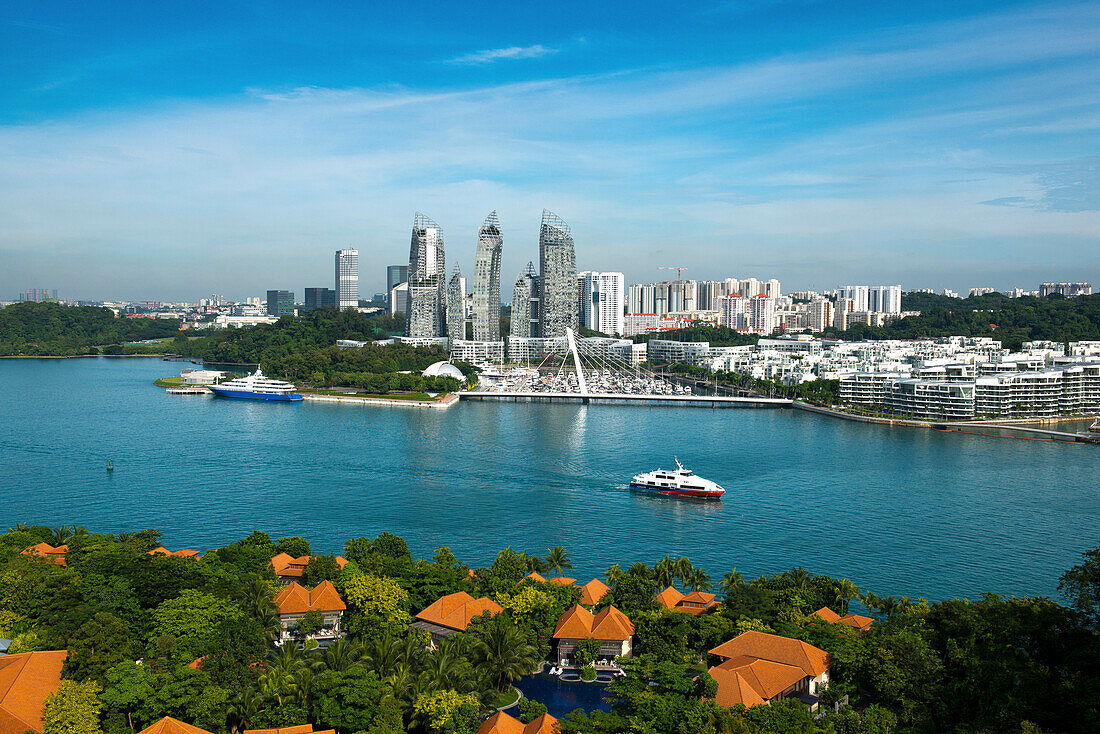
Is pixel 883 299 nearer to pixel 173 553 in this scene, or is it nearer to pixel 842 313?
pixel 842 313

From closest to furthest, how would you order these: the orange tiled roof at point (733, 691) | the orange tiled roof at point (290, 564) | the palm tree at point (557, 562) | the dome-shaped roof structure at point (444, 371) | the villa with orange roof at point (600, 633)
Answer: the orange tiled roof at point (733, 691) < the villa with orange roof at point (600, 633) < the orange tiled roof at point (290, 564) < the palm tree at point (557, 562) < the dome-shaped roof structure at point (444, 371)

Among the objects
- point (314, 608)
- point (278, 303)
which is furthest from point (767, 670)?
point (278, 303)

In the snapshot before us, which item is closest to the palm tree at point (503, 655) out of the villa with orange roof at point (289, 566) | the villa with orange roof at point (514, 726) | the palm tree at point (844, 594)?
the villa with orange roof at point (514, 726)

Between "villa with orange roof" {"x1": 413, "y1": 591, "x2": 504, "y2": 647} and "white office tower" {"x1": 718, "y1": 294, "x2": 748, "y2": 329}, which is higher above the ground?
"white office tower" {"x1": 718, "y1": 294, "x2": 748, "y2": 329}

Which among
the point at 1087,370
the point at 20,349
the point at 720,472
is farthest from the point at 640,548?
the point at 20,349

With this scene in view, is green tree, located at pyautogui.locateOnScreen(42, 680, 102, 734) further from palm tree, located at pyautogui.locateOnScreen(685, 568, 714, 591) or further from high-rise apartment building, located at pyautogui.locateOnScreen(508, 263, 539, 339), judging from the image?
high-rise apartment building, located at pyautogui.locateOnScreen(508, 263, 539, 339)

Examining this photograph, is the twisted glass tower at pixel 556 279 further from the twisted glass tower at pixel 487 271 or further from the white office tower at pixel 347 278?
the white office tower at pixel 347 278

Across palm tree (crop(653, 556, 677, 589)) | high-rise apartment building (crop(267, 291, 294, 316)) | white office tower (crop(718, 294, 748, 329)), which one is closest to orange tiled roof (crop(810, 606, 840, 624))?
palm tree (crop(653, 556, 677, 589))
